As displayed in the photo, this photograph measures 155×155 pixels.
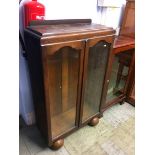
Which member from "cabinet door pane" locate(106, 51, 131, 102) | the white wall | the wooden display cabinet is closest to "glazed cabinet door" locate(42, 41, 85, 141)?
the white wall

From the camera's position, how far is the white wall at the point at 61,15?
4.05 feet

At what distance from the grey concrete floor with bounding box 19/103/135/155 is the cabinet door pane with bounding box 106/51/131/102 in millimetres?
317

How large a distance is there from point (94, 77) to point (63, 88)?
12.2 inches

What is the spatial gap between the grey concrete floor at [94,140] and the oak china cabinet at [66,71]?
0.10 metres

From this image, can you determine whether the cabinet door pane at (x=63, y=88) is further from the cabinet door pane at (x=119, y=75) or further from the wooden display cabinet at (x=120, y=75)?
the cabinet door pane at (x=119, y=75)

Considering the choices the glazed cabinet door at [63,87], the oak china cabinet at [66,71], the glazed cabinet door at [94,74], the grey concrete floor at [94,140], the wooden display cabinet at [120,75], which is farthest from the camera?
the wooden display cabinet at [120,75]

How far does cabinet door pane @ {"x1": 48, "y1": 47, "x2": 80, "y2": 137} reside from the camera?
1.13m

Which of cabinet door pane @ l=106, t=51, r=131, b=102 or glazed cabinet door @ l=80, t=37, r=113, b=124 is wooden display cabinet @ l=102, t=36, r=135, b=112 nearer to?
cabinet door pane @ l=106, t=51, r=131, b=102

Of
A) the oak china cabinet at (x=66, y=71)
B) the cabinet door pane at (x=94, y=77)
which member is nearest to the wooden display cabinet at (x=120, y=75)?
the cabinet door pane at (x=94, y=77)

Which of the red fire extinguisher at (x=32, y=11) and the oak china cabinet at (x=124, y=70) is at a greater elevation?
the red fire extinguisher at (x=32, y=11)

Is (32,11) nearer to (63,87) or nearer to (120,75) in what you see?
(63,87)

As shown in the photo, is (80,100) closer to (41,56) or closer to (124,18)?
(41,56)

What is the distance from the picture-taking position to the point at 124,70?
5.85 ft
